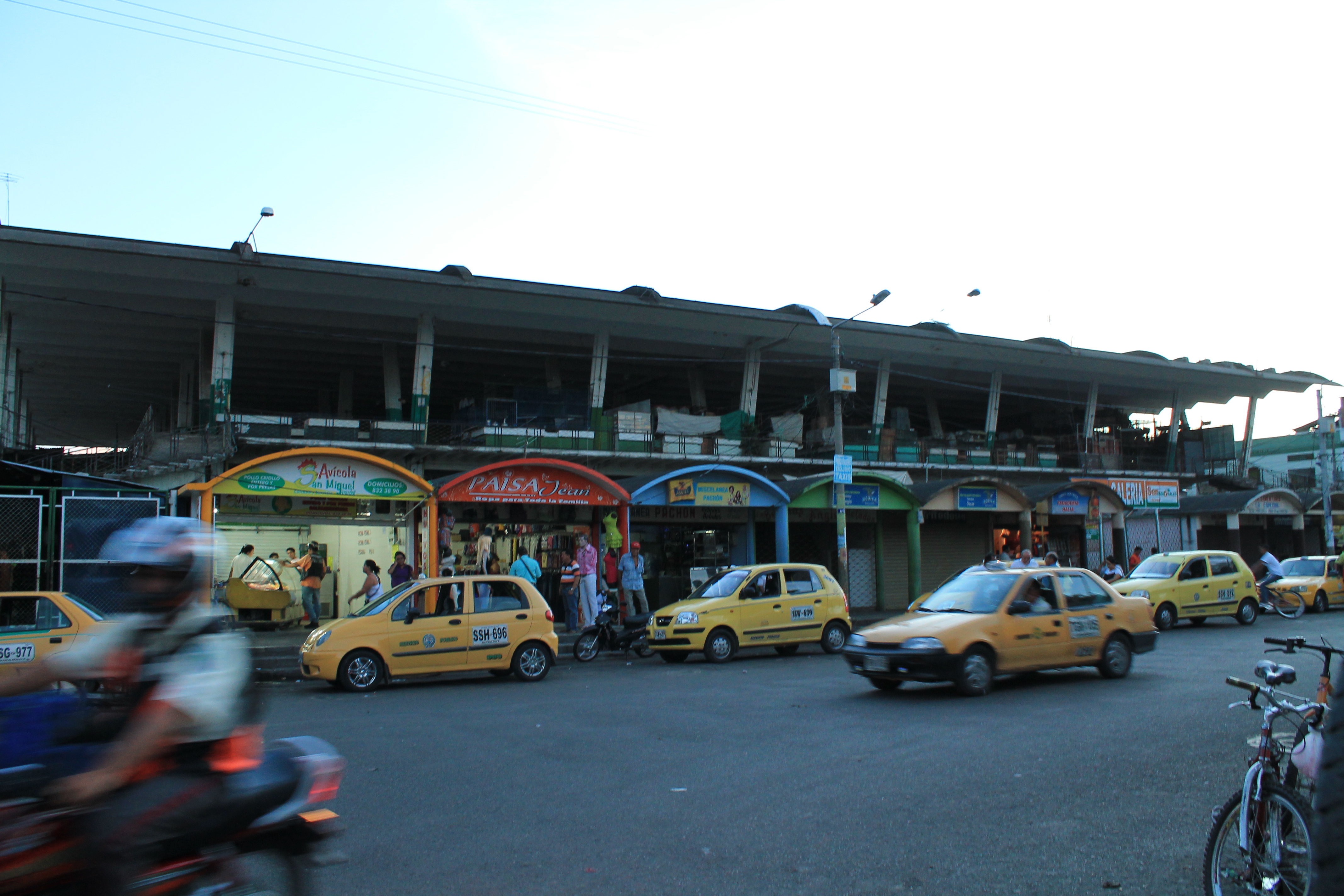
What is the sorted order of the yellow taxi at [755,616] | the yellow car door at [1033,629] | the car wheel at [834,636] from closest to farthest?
the yellow car door at [1033,629] < the yellow taxi at [755,616] < the car wheel at [834,636]

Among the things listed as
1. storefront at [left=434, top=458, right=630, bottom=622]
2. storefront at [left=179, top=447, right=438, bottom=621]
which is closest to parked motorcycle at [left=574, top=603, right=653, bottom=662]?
storefront at [left=434, top=458, right=630, bottom=622]

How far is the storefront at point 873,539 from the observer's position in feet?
88.3

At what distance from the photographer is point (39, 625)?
39.5ft

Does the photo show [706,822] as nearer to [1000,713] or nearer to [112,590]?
[1000,713]

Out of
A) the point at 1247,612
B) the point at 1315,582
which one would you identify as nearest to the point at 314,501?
the point at 1247,612

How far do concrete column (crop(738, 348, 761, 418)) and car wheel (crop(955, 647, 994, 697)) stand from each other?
21.7 m

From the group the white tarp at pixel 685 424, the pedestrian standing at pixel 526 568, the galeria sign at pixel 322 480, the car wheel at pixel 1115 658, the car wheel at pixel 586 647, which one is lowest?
the car wheel at pixel 586 647

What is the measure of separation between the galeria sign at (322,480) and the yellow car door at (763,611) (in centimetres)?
739

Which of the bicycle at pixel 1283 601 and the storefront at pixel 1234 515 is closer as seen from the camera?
the bicycle at pixel 1283 601

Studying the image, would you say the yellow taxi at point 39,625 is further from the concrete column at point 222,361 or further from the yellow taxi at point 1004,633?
the concrete column at point 222,361

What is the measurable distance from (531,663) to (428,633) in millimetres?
1567

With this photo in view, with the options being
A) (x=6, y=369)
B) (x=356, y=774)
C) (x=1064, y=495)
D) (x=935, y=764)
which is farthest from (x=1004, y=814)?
(x=6, y=369)

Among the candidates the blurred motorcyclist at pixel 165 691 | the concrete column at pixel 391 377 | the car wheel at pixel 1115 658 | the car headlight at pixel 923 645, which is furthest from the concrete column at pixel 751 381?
the blurred motorcyclist at pixel 165 691

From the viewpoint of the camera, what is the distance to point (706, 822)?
20.6 ft
